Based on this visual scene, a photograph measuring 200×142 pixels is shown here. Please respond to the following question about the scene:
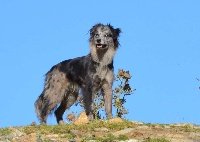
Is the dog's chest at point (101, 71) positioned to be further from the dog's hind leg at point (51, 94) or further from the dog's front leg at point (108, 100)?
the dog's hind leg at point (51, 94)

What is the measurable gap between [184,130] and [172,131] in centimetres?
48

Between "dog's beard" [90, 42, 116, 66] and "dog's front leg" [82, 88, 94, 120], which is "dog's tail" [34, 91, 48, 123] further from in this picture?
"dog's beard" [90, 42, 116, 66]

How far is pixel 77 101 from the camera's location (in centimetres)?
2159

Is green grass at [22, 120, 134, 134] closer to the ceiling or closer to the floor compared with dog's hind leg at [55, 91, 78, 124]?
closer to the floor

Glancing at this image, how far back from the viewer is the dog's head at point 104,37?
19.5 m

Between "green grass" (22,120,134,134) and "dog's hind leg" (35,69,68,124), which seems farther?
"dog's hind leg" (35,69,68,124)

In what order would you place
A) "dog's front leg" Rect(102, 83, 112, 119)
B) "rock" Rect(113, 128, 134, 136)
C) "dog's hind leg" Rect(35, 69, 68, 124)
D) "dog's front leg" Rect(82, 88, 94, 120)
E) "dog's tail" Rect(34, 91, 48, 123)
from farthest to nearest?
1. "dog's tail" Rect(34, 91, 48, 123)
2. "dog's hind leg" Rect(35, 69, 68, 124)
3. "dog's front leg" Rect(82, 88, 94, 120)
4. "dog's front leg" Rect(102, 83, 112, 119)
5. "rock" Rect(113, 128, 134, 136)

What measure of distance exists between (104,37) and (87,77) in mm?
1385

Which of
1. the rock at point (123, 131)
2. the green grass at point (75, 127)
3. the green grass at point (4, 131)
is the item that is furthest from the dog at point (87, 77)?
the green grass at point (4, 131)

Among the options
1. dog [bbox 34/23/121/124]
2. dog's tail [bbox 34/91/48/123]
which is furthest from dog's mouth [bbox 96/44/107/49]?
dog's tail [bbox 34/91/48/123]

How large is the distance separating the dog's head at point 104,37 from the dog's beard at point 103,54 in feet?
0.14

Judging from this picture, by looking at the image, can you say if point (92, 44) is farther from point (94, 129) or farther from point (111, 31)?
point (94, 129)

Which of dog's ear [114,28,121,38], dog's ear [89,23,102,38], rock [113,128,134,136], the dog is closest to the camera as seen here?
rock [113,128,134,136]

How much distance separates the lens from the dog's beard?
1953 cm
